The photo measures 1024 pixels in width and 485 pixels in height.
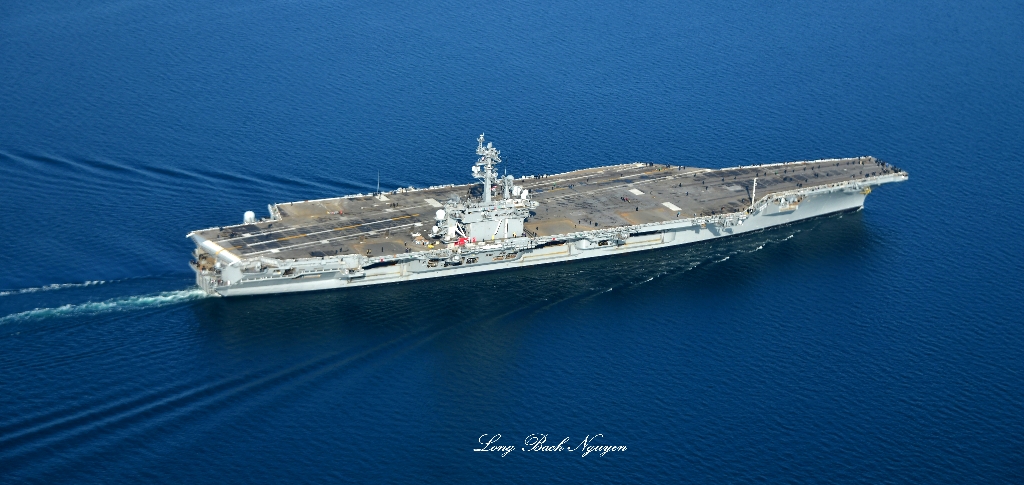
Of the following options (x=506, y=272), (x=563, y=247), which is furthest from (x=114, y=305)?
(x=563, y=247)

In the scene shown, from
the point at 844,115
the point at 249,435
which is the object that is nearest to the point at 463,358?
the point at 249,435

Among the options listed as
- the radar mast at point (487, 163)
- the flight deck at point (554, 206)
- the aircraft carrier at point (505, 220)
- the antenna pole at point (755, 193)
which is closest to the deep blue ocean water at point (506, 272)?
the aircraft carrier at point (505, 220)

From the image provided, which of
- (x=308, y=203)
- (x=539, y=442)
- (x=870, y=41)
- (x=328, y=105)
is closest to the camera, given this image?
(x=539, y=442)

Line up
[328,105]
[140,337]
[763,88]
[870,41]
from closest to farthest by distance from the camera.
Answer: [140,337] < [328,105] < [763,88] < [870,41]

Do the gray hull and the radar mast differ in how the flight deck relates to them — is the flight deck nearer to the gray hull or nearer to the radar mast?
the gray hull

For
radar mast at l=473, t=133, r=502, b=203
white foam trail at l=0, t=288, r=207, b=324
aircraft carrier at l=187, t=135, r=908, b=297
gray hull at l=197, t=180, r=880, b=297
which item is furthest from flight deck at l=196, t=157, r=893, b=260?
white foam trail at l=0, t=288, r=207, b=324

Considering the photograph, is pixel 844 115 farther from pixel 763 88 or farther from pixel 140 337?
pixel 140 337
